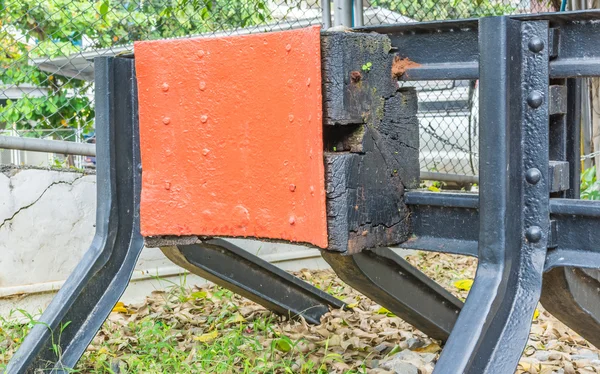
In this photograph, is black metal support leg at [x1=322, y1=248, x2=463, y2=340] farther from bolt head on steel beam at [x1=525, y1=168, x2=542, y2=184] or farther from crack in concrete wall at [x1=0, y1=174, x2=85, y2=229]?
crack in concrete wall at [x1=0, y1=174, x2=85, y2=229]

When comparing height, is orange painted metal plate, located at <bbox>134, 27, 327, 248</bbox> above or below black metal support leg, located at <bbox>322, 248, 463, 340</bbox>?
above

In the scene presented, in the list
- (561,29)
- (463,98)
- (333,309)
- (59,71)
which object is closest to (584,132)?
(463,98)

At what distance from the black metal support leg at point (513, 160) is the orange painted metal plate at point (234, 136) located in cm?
45

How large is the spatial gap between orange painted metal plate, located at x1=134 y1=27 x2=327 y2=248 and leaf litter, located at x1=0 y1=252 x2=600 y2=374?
0.86 m

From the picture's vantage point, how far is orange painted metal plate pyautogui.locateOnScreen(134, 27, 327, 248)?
208 cm

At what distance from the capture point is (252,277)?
3455 millimetres

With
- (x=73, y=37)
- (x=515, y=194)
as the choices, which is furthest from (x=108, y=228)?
(x=73, y=37)

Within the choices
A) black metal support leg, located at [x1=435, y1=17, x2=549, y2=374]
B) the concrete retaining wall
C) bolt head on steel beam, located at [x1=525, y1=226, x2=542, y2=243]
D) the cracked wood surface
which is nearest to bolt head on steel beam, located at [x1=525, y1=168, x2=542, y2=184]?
black metal support leg, located at [x1=435, y1=17, x2=549, y2=374]

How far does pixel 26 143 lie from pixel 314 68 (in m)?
2.63

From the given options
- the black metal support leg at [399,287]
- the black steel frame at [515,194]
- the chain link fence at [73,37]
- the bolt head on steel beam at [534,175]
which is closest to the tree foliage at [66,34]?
the chain link fence at [73,37]

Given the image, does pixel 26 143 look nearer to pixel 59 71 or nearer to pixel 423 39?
pixel 59 71

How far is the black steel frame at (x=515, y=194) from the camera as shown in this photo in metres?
1.80

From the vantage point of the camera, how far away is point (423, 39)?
215cm

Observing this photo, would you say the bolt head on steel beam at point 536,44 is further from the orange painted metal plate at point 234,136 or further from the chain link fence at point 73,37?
the chain link fence at point 73,37
